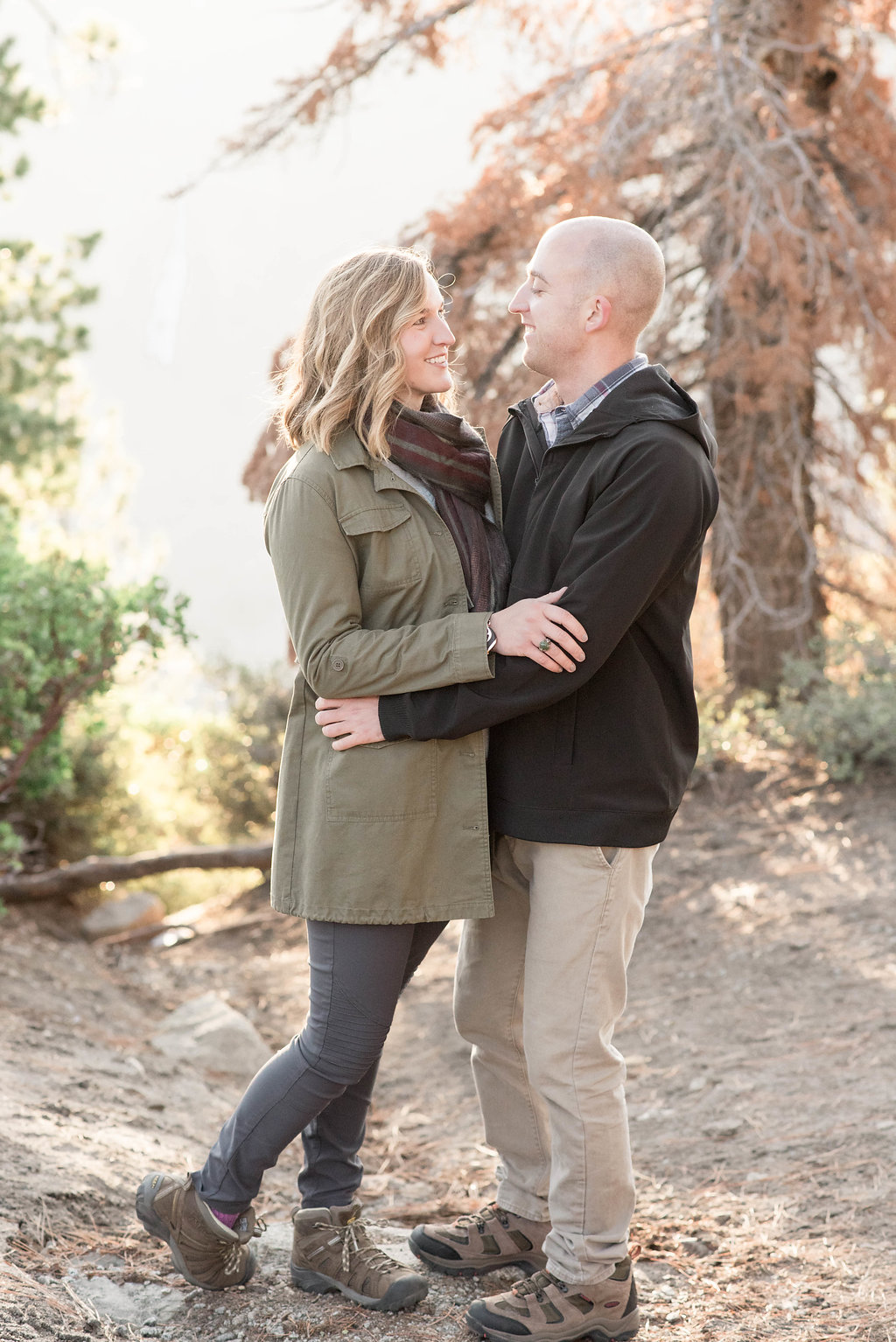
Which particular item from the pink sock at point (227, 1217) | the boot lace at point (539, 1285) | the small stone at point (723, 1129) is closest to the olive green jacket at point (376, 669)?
the pink sock at point (227, 1217)

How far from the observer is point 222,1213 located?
7.47 feet

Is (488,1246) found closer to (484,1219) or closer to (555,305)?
(484,1219)

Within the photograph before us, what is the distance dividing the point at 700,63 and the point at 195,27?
376 ft

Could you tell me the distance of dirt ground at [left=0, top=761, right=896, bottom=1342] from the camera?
2312mm

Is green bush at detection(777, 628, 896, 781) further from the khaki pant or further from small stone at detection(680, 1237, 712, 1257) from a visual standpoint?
the khaki pant

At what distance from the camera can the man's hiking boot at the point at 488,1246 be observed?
2.45m

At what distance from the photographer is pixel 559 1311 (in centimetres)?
217

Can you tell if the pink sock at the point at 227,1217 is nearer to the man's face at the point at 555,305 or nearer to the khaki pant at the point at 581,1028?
the khaki pant at the point at 581,1028

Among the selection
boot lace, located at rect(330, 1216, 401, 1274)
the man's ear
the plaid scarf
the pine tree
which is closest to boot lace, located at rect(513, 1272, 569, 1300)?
boot lace, located at rect(330, 1216, 401, 1274)

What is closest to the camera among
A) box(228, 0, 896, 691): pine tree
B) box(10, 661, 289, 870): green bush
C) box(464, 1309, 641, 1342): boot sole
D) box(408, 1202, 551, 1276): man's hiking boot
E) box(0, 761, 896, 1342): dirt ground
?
box(464, 1309, 641, 1342): boot sole

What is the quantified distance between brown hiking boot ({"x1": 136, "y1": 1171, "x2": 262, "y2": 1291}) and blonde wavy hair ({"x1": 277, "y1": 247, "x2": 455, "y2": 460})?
150cm

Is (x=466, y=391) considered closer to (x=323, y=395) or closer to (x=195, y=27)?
(x=323, y=395)

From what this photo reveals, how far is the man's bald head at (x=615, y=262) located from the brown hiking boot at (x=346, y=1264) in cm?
188

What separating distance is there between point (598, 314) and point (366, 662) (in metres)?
0.80
